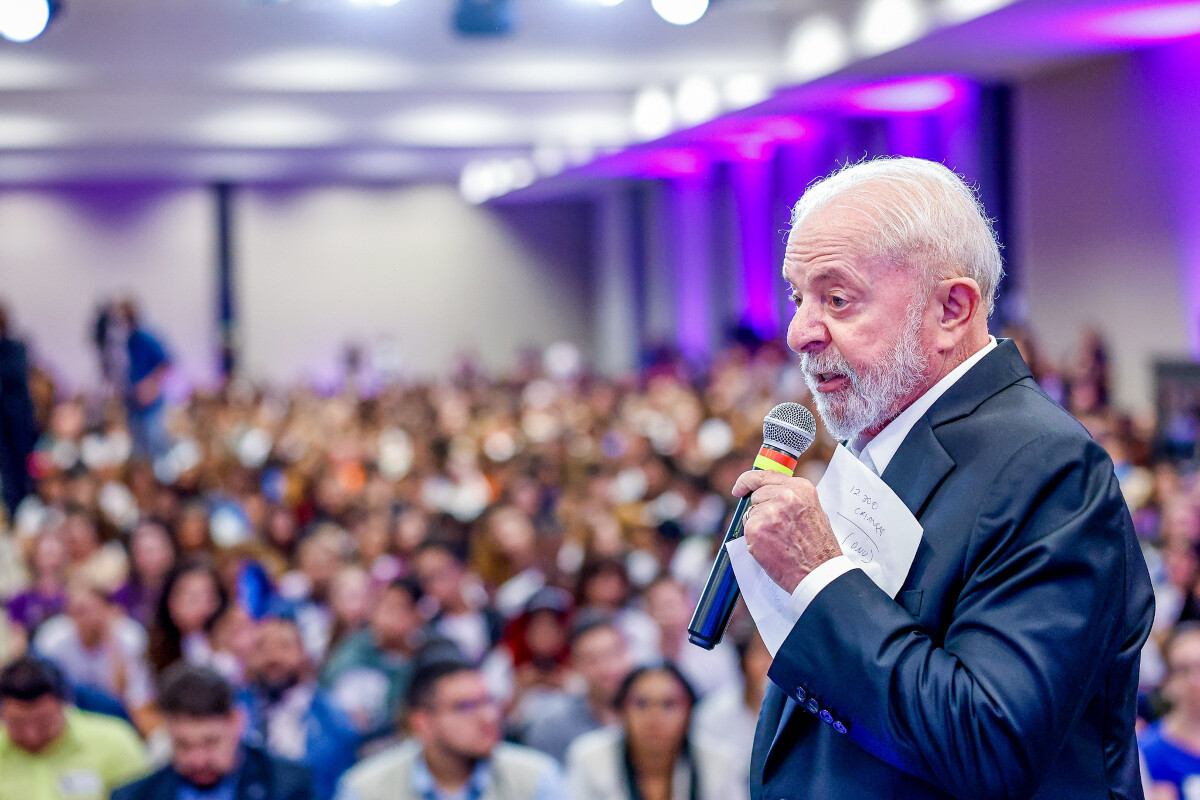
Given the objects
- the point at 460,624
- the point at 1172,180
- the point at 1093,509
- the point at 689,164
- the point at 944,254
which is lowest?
the point at 460,624

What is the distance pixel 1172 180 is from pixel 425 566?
6245 mm

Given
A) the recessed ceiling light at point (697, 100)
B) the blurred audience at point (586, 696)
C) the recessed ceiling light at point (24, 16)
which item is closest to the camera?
the blurred audience at point (586, 696)

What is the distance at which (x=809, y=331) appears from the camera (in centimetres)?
116

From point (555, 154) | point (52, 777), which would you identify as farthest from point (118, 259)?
point (52, 777)

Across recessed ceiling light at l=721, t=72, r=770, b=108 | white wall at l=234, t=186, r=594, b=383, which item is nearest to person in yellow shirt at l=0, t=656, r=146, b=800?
recessed ceiling light at l=721, t=72, r=770, b=108

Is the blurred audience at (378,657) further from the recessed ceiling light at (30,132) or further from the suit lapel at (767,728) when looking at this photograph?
the recessed ceiling light at (30,132)

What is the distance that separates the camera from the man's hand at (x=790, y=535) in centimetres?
107

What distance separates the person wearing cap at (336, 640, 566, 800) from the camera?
3371 millimetres

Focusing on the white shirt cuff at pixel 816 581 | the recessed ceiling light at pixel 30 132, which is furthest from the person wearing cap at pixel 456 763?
the recessed ceiling light at pixel 30 132

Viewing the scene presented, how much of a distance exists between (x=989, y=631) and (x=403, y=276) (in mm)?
20495

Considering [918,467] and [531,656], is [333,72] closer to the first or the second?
[531,656]

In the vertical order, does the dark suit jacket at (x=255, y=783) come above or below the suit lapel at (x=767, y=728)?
below

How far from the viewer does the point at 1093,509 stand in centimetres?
101

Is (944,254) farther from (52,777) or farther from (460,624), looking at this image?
(460,624)
